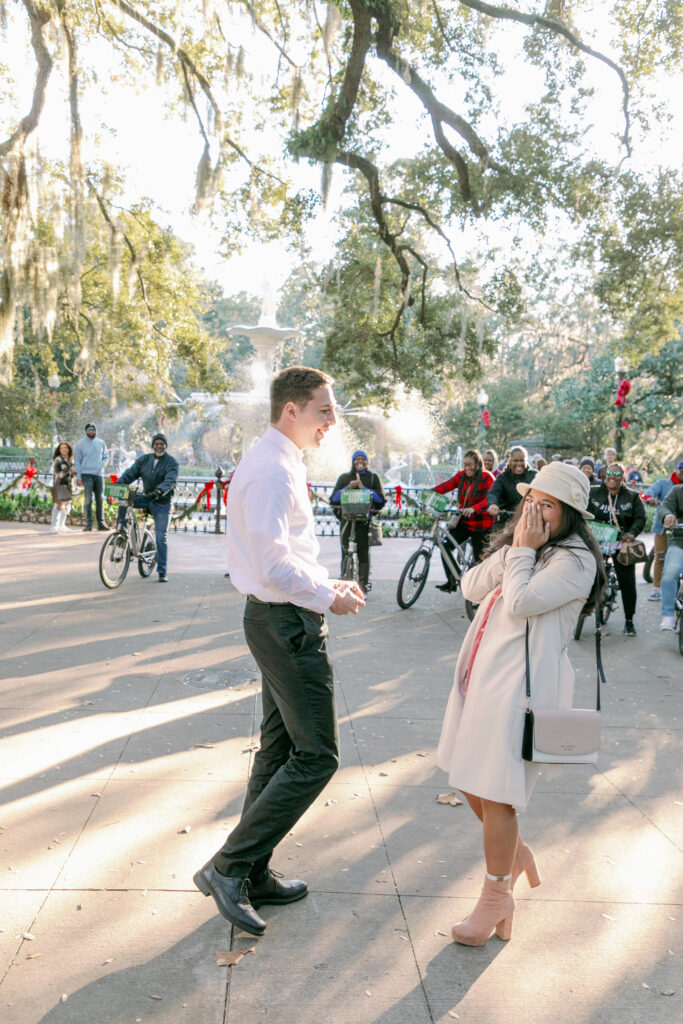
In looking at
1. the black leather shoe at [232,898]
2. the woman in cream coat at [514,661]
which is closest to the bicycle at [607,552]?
the woman in cream coat at [514,661]

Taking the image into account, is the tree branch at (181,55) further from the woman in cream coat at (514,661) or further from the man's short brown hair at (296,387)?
the woman in cream coat at (514,661)

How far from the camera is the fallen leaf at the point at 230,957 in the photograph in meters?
2.83

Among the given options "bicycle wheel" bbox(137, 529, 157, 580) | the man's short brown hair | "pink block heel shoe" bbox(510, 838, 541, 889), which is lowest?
"pink block heel shoe" bbox(510, 838, 541, 889)

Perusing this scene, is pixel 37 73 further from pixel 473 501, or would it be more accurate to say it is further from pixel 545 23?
pixel 473 501

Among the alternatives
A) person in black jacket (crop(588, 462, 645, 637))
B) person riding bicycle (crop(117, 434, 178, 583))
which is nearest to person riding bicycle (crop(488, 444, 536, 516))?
person in black jacket (crop(588, 462, 645, 637))

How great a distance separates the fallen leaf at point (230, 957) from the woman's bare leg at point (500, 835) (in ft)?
2.87

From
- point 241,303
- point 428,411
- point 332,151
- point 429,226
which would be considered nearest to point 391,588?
point 332,151

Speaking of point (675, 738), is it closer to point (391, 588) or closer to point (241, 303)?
point (391, 588)

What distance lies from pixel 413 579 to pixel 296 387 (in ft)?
22.6

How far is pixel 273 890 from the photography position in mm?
3221

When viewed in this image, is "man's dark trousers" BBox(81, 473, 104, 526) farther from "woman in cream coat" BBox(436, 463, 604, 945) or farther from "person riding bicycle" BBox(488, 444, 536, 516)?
"woman in cream coat" BBox(436, 463, 604, 945)

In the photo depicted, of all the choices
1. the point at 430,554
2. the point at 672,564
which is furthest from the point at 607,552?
the point at 430,554

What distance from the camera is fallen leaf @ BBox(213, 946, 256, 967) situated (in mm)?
2830

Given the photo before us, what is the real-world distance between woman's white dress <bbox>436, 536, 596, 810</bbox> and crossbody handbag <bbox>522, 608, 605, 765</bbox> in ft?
0.14
